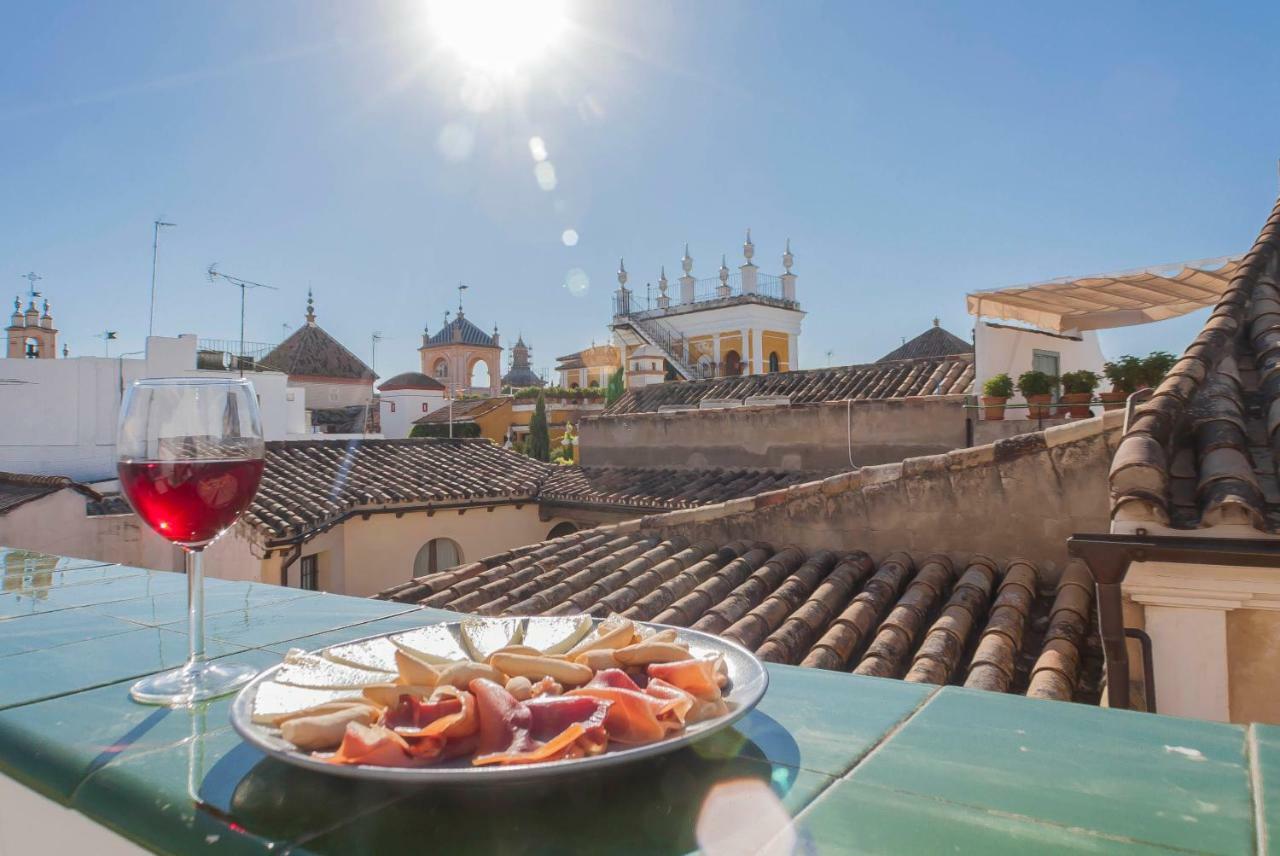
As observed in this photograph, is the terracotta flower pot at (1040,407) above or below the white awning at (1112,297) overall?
below

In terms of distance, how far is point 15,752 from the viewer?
0.94 metres

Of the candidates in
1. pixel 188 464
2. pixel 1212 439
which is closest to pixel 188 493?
pixel 188 464

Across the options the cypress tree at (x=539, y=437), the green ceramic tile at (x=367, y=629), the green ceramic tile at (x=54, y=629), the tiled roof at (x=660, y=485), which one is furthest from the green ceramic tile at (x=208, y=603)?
the cypress tree at (x=539, y=437)

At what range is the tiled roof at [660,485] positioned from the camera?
38.8 feet

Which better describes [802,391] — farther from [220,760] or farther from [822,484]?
[220,760]

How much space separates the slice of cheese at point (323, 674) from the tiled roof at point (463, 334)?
49592mm

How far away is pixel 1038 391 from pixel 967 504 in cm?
443

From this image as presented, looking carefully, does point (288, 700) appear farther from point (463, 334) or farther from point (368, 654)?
point (463, 334)

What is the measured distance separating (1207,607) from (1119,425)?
2.36 metres

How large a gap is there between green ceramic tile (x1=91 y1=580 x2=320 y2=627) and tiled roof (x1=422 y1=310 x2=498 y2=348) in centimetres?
4868

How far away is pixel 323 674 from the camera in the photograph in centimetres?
98

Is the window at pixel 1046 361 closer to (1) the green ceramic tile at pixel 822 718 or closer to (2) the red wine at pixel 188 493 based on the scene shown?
(1) the green ceramic tile at pixel 822 718

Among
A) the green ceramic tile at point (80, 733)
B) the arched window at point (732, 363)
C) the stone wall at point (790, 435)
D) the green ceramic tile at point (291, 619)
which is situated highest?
the arched window at point (732, 363)

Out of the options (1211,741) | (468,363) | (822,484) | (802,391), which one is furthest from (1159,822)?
(468,363)
